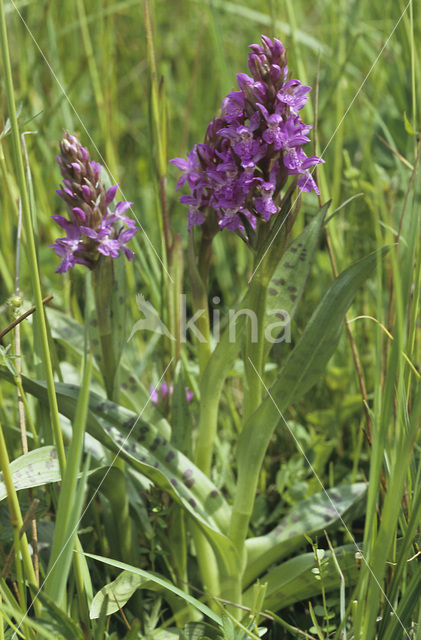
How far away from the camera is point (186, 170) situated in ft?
3.60

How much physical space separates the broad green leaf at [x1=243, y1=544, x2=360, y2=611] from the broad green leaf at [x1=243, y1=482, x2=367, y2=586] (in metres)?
0.03

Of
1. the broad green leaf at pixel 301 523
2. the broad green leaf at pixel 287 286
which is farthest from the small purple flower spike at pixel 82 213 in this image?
the broad green leaf at pixel 301 523

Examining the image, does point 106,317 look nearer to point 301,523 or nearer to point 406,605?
point 301,523

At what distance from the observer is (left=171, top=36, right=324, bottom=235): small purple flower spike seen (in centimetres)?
96

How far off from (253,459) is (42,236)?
1.27 meters

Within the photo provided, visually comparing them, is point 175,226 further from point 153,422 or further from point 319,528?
point 319,528

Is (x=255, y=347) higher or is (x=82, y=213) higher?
(x=82, y=213)

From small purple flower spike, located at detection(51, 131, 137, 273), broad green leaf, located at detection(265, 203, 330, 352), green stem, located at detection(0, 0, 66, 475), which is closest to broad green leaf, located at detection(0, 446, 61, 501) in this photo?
green stem, located at detection(0, 0, 66, 475)

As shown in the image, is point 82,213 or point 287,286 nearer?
point 82,213

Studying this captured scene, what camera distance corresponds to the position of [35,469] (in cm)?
100

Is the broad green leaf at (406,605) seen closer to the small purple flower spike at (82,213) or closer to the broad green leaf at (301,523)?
the broad green leaf at (301,523)

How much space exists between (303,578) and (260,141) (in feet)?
2.53

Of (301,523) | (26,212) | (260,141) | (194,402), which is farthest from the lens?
(194,402)

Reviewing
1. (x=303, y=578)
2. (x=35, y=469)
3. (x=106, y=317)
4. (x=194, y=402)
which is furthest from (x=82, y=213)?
(x=303, y=578)
